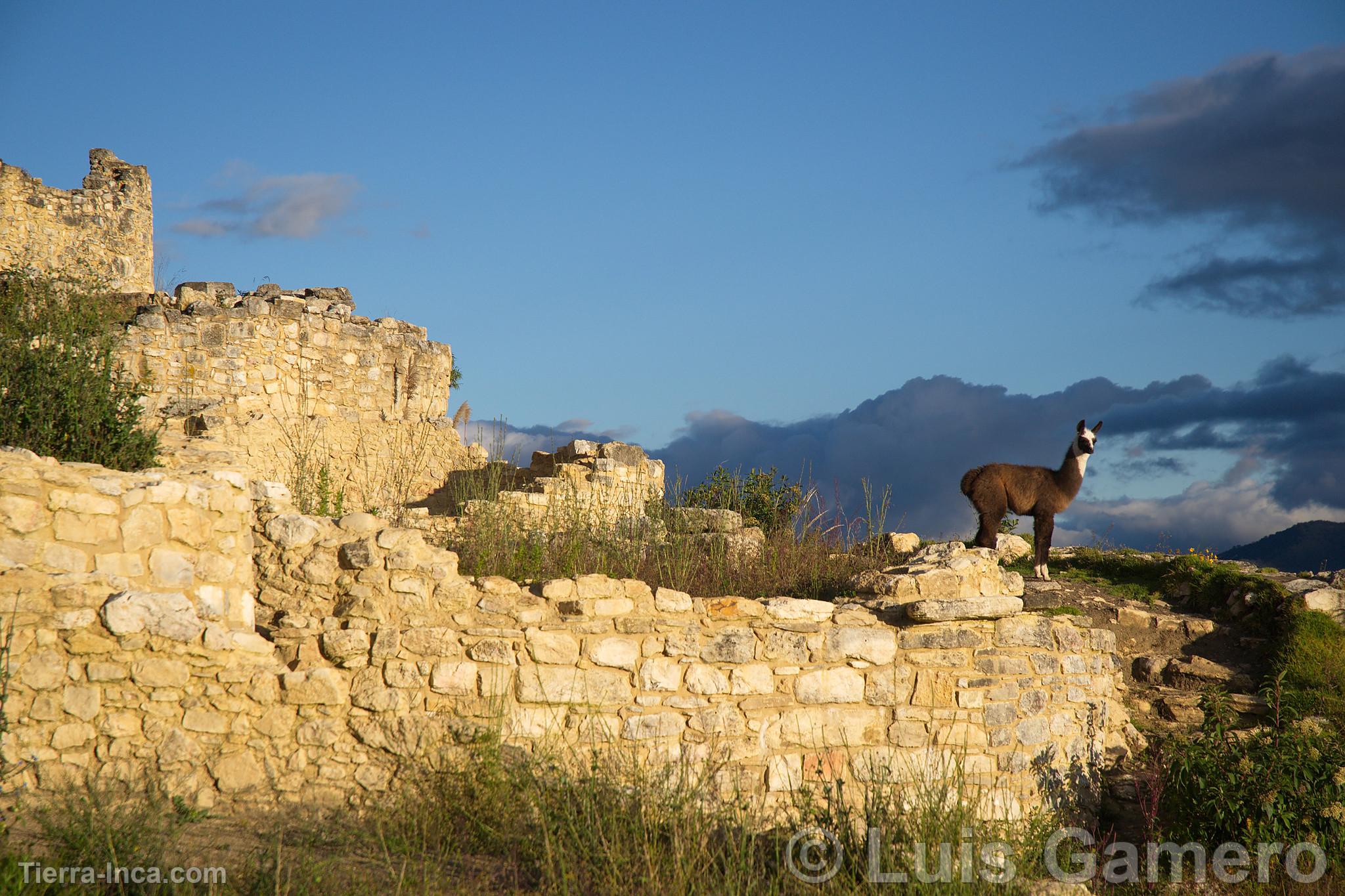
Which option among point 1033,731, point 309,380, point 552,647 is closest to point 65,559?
point 552,647

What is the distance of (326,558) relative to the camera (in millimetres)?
6379

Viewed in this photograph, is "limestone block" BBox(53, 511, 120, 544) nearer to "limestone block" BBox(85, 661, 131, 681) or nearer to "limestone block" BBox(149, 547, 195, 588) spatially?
"limestone block" BBox(149, 547, 195, 588)

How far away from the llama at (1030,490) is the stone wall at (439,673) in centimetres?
301

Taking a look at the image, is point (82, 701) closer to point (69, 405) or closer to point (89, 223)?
point (69, 405)

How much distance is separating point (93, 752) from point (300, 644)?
47.5 inches

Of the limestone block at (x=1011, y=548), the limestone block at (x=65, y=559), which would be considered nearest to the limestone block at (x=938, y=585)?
the limestone block at (x=1011, y=548)

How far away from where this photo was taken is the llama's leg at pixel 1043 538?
1084 cm

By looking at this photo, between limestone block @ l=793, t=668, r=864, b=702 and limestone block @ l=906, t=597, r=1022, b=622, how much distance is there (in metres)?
0.61

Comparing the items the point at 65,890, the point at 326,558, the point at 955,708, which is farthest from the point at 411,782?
the point at 955,708

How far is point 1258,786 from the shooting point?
681 cm

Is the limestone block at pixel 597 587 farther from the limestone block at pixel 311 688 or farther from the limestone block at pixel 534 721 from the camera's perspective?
the limestone block at pixel 311 688

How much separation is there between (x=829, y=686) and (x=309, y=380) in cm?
1032

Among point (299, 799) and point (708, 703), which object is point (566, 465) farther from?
point (299, 799)

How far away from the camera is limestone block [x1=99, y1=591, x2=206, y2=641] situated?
18.1 feet
